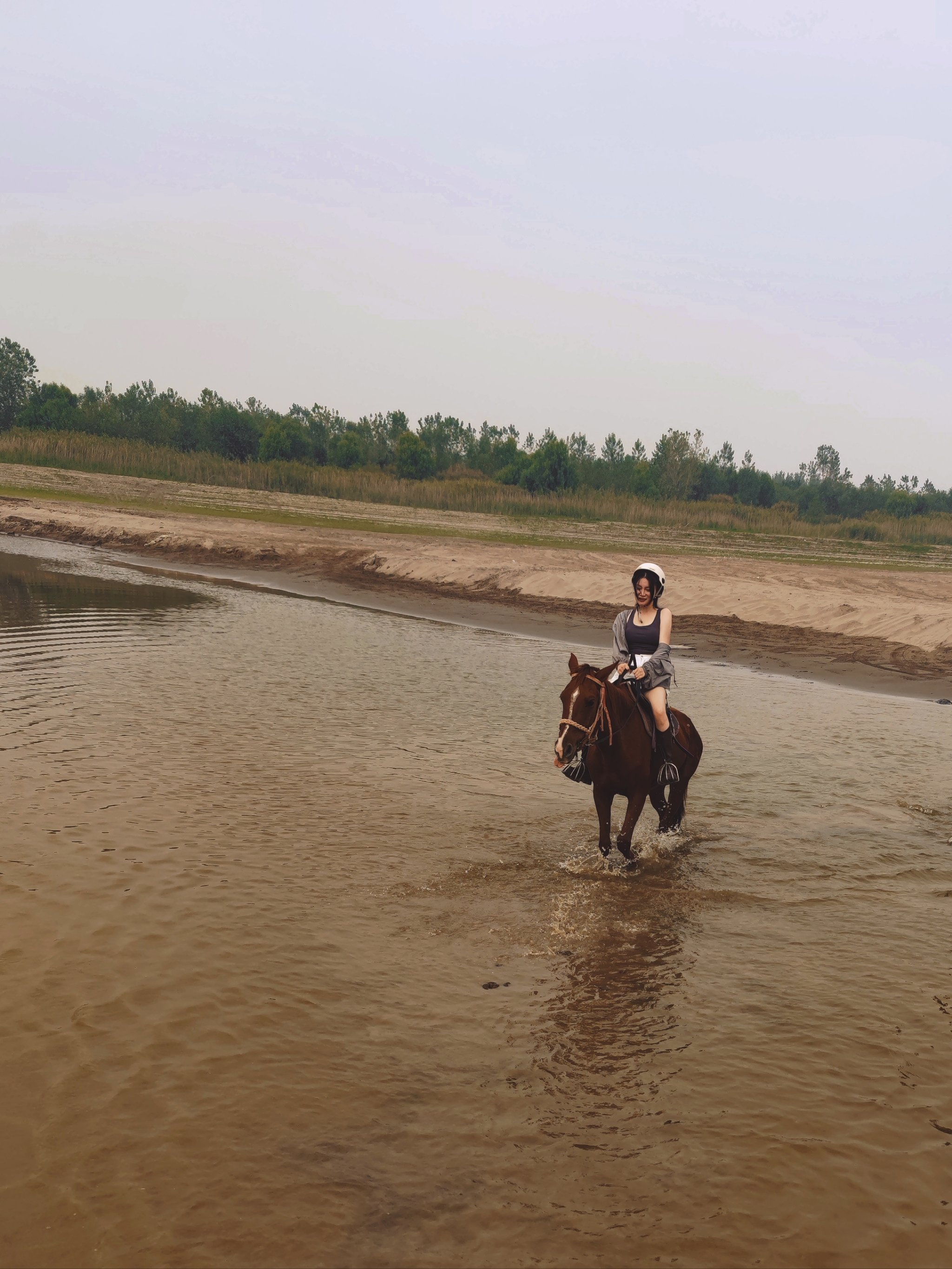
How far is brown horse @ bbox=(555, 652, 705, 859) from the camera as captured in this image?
24.0 ft

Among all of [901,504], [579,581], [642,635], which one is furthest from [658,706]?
[901,504]

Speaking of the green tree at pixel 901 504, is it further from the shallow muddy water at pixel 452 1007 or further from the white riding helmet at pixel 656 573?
the white riding helmet at pixel 656 573

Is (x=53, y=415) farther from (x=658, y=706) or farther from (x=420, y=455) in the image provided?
(x=658, y=706)

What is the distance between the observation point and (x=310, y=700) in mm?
13531

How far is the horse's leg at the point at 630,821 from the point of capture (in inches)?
319

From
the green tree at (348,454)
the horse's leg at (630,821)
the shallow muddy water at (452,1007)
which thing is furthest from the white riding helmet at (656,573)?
the green tree at (348,454)

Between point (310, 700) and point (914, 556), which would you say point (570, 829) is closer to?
point (310, 700)

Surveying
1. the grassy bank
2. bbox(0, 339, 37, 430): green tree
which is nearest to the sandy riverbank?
the grassy bank

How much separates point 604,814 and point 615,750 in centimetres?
58

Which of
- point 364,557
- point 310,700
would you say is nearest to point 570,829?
point 310,700

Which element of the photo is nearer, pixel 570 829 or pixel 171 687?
pixel 570 829

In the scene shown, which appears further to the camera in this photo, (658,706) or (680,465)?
(680,465)

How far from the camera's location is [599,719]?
24.7ft

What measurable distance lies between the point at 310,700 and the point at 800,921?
797cm
